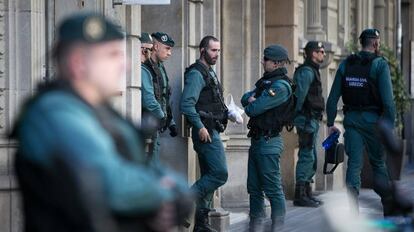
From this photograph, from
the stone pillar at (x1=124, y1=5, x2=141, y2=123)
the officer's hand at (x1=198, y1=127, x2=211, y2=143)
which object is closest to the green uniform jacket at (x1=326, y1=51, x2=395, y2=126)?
the officer's hand at (x1=198, y1=127, x2=211, y2=143)

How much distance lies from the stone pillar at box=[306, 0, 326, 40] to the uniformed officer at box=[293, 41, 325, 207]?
323 centimetres

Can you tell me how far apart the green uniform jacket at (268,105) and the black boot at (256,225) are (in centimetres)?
61

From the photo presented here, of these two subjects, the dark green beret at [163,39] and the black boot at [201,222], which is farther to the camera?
the black boot at [201,222]

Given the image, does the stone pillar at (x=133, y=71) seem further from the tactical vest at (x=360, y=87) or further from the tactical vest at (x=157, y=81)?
the tactical vest at (x=360, y=87)

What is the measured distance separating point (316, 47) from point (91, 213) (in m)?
12.3

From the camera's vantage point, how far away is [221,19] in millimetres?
15359

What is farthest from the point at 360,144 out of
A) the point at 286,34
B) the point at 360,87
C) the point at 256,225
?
the point at 286,34

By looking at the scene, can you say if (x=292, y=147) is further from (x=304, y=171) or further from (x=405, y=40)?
(x=405, y=40)

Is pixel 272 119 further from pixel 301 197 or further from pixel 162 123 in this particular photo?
pixel 301 197

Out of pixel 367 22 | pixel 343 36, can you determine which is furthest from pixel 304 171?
pixel 367 22

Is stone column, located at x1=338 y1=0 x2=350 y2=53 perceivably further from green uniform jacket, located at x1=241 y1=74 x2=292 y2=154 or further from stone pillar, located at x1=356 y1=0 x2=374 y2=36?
green uniform jacket, located at x1=241 y1=74 x2=292 y2=154

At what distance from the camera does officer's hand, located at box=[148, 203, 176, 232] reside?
12.9ft

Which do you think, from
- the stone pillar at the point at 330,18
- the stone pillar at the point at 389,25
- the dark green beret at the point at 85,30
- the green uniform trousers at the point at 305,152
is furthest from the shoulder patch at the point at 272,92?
the stone pillar at the point at 389,25

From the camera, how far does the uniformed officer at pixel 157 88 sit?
438 inches
